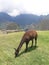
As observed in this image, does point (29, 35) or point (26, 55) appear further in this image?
point (29, 35)

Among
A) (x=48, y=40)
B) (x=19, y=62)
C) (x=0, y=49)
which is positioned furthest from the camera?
(x=48, y=40)

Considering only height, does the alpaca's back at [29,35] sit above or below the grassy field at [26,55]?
above

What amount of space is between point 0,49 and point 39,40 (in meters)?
6.89

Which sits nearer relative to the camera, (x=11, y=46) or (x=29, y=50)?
(x=29, y=50)

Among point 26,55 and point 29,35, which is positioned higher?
point 29,35

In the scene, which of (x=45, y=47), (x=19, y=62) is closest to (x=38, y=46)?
(x=45, y=47)

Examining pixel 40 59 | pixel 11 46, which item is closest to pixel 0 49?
pixel 11 46

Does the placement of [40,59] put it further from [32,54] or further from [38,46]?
[38,46]

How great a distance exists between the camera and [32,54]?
83.6 feet

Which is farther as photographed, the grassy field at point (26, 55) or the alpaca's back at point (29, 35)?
the alpaca's back at point (29, 35)

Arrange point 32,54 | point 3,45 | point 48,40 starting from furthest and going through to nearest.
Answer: point 48,40 < point 3,45 < point 32,54

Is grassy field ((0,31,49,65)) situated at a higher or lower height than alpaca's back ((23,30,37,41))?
lower

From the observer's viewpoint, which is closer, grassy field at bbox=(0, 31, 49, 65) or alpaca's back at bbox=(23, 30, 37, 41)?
grassy field at bbox=(0, 31, 49, 65)

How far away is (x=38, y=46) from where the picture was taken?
94.1ft
